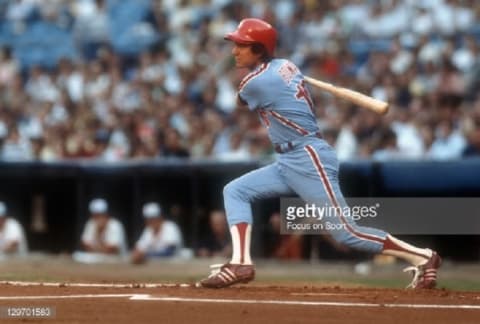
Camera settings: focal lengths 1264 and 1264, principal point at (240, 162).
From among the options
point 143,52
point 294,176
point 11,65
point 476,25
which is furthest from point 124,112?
point 294,176

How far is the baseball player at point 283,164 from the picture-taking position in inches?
336

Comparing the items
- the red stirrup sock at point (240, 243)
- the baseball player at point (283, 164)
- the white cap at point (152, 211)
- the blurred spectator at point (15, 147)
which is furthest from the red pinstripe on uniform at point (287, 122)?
the blurred spectator at point (15, 147)

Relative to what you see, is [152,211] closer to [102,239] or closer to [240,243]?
[102,239]

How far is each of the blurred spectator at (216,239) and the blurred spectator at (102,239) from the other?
3.20 ft

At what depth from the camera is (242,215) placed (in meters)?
8.65

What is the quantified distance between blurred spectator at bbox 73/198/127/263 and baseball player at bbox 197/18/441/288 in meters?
6.06

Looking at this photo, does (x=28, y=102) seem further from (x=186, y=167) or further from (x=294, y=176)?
(x=294, y=176)

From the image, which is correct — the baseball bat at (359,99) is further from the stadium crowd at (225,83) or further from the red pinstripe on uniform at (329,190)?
the stadium crowd at (225,83)

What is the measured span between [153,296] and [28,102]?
34.6 ft

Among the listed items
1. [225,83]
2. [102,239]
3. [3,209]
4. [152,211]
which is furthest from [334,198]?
[225,83]

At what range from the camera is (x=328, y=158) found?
8.59 m

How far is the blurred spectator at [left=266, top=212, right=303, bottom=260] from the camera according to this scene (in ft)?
46.2

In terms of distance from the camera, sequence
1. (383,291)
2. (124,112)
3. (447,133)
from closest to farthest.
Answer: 1. (383,291)
2. (447,133)
3. (124,112)

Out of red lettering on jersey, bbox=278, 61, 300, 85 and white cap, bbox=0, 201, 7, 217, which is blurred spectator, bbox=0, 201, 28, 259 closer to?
white cap, bbox=0, 201, 7, 217
